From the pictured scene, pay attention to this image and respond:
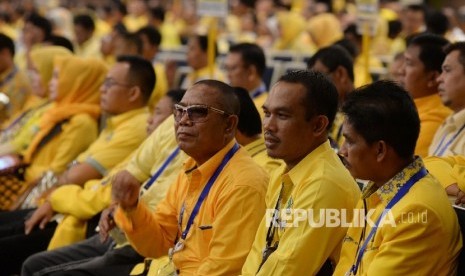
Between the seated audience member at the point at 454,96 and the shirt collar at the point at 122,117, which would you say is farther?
the shirt collar at the point at 122,117

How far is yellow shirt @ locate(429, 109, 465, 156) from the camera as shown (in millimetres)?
4191

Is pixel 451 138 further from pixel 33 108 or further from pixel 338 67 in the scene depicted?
pixel 33 108

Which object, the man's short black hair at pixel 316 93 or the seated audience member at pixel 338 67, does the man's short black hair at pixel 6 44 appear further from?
the man's short black hair at pixel 316 93

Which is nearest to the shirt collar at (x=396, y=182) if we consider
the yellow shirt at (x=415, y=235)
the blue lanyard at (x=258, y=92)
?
the yellow shirt at (x=415, y=235)

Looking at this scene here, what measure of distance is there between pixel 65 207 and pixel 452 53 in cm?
231

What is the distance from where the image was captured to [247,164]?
3707 mm

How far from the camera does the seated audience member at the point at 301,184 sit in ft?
10.3

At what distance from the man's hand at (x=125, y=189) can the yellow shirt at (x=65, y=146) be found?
2.37 metres

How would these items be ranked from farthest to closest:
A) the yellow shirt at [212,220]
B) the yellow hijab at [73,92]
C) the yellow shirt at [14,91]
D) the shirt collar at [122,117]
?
1. the yellow shirt at [14,91]
2. the yellow hijab at [73,92]
3. the shirt collar at [122,117]
4. the yellow shirt at [212,220]

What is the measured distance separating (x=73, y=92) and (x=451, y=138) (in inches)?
118

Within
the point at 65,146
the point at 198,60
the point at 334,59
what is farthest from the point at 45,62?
the point at 334,59

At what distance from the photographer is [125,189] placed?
3.68 m

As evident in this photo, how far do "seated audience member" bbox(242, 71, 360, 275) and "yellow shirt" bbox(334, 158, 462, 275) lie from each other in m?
0.23

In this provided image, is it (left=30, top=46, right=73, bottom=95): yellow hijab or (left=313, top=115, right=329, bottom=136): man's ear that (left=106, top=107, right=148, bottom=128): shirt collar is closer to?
(left=30, top=46, right=73, bottom=95): yellow hijab
